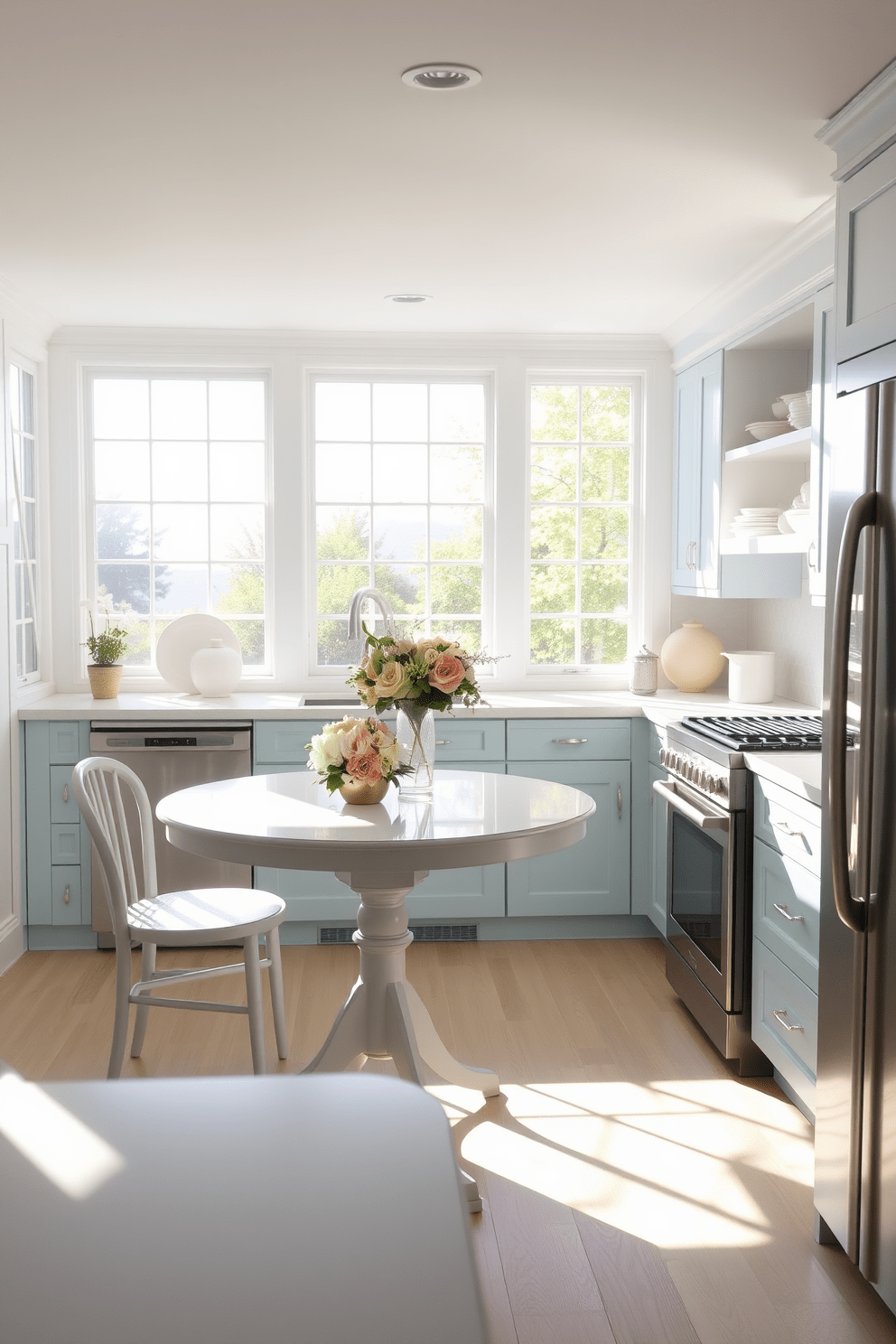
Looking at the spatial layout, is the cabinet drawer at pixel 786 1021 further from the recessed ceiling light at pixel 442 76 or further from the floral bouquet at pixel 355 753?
the recessed ceiling light at pixel 442 76

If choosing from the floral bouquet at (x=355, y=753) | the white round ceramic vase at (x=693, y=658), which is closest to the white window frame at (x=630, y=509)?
the white round ceramic vase at (x=693, y=658)

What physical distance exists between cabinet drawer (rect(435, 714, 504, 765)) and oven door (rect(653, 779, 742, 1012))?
2.61 feet

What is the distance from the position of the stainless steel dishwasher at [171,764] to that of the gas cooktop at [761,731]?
1.75m

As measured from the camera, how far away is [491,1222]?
8.02 feet

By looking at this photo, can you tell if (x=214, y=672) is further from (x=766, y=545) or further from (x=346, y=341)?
(x=766, y=545)

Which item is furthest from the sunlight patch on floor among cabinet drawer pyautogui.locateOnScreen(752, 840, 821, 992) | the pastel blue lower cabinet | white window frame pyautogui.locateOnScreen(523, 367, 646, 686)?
white window frame pyautogui.locateOnScreen(523, 367, 646, 686)

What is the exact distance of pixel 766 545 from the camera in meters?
3.79

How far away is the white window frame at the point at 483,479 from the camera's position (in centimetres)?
493

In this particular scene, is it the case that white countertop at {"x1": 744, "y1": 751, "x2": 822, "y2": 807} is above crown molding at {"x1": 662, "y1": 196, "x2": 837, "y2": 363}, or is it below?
below

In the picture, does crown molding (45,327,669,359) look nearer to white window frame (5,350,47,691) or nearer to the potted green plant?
white window frame (5,350,47,691)

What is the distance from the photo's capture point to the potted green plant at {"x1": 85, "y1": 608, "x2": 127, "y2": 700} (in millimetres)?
4582

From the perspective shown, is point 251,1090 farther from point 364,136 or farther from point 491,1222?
point 364,136

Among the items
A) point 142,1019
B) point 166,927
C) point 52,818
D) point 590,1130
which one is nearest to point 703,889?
point 590,1130

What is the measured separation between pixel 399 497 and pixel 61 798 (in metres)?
1.92
